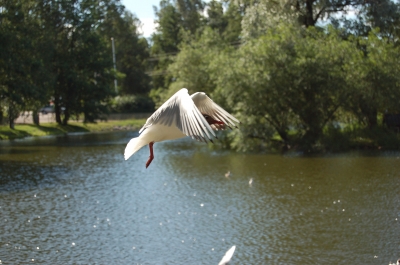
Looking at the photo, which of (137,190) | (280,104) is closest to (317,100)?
(280,104)

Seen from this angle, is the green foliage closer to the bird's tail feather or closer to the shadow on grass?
the shadow on grass

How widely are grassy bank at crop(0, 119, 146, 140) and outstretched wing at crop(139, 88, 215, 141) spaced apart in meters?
33.9

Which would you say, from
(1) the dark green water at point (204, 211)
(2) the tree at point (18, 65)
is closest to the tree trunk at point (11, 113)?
(2) the tree at point (18, 65)

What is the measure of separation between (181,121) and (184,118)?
0.07m

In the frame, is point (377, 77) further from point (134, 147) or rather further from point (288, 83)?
point (134, 147)

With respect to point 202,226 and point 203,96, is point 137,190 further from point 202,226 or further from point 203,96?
point 203,96

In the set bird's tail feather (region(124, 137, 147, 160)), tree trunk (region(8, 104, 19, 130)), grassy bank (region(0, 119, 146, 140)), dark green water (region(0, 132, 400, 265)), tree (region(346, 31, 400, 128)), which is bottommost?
dark green water (region(0, 132, 400, 265))

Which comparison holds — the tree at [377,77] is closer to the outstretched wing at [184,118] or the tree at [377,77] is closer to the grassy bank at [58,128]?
the outstretched wing at [184,118]

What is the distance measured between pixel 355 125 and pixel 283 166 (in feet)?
23.8

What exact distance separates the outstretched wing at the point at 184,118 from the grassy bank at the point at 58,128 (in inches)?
1334

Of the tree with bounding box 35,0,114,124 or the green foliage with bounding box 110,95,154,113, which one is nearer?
the tree with bounding box 35,0,114,124

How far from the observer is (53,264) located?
44.1ft

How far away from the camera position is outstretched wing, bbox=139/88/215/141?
8.05 meters

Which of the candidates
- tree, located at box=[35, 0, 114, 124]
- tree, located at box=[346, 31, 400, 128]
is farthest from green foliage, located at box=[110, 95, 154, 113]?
tree, located at box=[346, 31, 400, 128]
